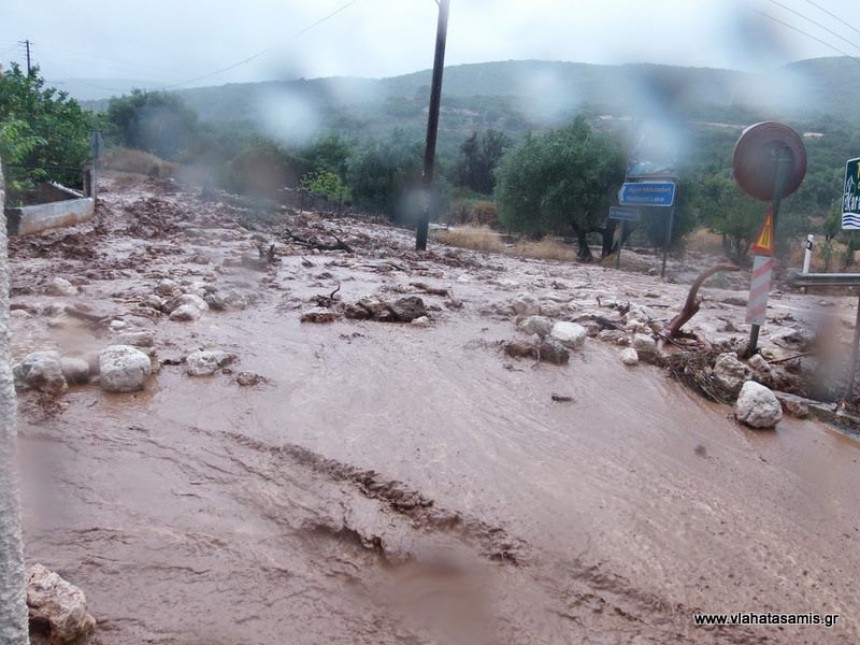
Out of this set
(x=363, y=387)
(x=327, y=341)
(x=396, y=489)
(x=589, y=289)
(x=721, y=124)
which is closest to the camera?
(x=396, y=489)

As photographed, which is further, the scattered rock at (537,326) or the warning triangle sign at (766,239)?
the scattered rock at (537,326)

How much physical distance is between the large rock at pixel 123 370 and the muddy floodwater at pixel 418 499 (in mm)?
90

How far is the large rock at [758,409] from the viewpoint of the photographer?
4602mm

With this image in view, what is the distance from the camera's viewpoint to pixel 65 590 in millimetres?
1999

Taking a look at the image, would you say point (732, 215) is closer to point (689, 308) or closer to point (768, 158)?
point (689, 308)

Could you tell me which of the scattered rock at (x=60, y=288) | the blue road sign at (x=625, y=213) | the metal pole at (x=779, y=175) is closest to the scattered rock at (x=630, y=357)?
the metal pole at (x=779, y=175)

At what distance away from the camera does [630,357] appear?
592 centimetres

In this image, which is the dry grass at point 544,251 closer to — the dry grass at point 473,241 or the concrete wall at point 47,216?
the dry grass at point 473,241

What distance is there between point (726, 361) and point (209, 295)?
5.14 metres

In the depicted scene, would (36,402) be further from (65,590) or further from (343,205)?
(343,205)

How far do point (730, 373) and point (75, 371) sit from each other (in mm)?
4901

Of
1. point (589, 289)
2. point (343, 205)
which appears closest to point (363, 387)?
point (589, 289)

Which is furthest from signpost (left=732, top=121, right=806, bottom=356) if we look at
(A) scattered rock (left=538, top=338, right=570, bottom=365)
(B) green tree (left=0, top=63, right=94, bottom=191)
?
(B) green tree (left=0, top=63, right=94, bottom=191)

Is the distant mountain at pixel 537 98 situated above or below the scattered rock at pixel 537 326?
above
